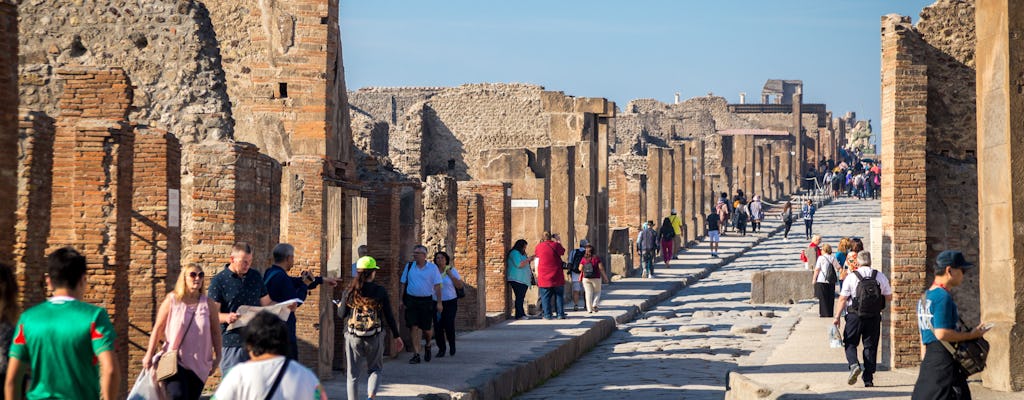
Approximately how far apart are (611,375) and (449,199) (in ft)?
16.4

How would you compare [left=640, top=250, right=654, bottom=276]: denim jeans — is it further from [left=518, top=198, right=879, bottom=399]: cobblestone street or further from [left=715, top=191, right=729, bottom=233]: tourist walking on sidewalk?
[left=715, top=191, right=729, bottom=233]: tourist walking on sidewalk

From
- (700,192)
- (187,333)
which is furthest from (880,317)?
(700,192)

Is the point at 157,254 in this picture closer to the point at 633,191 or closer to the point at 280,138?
the point at 280,138

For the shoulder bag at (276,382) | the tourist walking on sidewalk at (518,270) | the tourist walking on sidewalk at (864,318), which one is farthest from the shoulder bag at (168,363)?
the tourist walking on sidewalk at (518,270)

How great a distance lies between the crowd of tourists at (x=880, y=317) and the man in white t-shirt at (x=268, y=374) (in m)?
4.25

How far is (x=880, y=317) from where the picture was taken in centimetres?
1370

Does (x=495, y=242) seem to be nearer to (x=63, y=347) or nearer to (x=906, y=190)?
(x=906, y=190)

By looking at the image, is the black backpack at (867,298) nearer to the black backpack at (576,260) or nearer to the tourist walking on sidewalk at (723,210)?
the black backpack at (576,260)

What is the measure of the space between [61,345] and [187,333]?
1993mm

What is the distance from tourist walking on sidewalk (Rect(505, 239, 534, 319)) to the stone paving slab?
542 mm

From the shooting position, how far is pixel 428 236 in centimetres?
2086

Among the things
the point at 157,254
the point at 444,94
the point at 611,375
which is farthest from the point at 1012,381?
the point at 444,94

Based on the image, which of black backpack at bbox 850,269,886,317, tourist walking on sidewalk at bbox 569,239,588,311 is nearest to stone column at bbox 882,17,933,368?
black backpack at bbox 850,269,886,317

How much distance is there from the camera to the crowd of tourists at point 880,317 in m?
8.94
